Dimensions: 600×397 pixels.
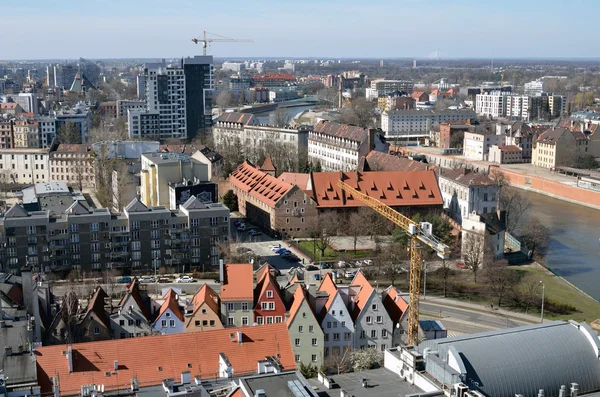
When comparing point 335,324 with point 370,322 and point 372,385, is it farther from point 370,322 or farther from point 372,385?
point 372,385

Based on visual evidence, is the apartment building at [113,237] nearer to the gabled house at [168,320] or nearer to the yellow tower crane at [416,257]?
the yellow tower crane at [416,257]

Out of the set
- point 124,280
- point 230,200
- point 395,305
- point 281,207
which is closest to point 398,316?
point 395,305

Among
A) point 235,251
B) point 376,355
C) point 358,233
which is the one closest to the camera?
point 376,355

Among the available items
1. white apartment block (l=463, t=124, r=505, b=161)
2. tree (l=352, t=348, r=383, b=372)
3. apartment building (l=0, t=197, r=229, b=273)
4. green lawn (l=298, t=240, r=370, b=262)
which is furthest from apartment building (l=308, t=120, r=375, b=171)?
tree (l=352, t=348, r=383, b=372)

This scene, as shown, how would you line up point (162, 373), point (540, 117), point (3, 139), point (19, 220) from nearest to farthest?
point (162, 373) < point (19, 220) < point (3, 139) < point (540, 117)

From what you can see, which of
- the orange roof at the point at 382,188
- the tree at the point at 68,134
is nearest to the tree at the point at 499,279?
the orange roof at the point at 382,188

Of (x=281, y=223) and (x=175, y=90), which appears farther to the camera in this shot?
(x=175, y=90)

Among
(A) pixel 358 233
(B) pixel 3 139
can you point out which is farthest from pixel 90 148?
(A) pixel 358 233

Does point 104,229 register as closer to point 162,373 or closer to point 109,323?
point 109,323
